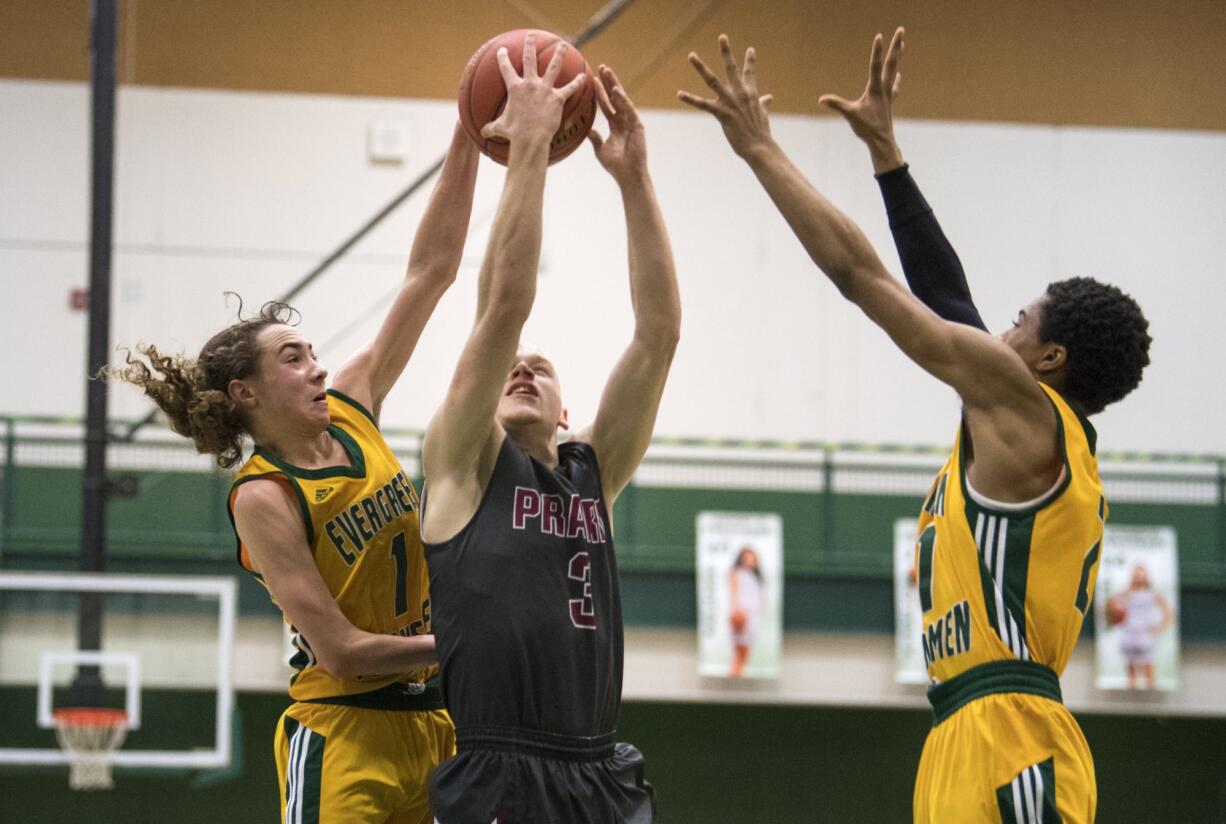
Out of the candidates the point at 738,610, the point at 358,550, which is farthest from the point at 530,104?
the point at 738,610

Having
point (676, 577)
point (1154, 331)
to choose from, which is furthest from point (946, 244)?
point (1154, 331)

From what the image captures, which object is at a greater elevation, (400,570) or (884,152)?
(884,152)

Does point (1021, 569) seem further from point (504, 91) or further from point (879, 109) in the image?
point (504, 91)

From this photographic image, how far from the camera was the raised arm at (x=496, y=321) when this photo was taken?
271 centimetres

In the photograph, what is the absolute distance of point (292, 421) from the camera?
341 cm

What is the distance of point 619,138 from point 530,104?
0.39m

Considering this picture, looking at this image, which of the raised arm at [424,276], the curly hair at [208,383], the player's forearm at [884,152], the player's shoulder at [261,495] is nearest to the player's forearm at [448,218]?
the raised arm at [424,276]

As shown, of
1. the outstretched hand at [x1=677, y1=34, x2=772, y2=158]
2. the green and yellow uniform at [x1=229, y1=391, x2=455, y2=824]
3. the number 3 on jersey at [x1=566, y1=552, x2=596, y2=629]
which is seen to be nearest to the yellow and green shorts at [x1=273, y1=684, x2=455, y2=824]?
the green and yellow uniform at [x1=229, y1=391, x2=455, y2=824]

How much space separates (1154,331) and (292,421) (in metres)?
8.89

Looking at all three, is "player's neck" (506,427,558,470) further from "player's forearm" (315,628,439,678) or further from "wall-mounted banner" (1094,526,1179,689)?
"wall-mounted banner" (1094,526,1179,689)

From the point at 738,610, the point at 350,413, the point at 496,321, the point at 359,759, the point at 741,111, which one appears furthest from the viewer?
the point at 738,610

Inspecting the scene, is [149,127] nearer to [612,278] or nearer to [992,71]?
[612,278]

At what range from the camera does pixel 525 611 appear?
2754 mm

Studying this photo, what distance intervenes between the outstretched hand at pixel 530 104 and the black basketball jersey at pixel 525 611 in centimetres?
65
